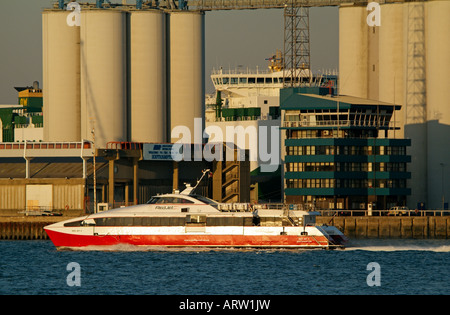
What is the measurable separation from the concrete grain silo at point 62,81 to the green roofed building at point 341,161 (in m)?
28.1

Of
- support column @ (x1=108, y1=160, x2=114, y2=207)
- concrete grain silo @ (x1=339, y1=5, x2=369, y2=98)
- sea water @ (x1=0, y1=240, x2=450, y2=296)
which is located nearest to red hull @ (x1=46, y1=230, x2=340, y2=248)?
sea water @ (x1=0, y1=240, x2=450, y2=296)

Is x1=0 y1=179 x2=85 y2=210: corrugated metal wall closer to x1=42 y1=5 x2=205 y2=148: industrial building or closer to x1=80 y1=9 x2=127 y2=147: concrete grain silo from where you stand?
A: x1=80 y1=9 x2=127 y2=147: concrete grain silo

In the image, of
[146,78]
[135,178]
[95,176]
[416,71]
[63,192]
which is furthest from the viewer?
[416,71]

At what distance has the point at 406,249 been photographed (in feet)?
305

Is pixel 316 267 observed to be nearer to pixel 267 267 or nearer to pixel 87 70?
pixel 267 267

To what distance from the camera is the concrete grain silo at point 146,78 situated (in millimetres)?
135125

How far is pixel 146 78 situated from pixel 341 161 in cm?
2847

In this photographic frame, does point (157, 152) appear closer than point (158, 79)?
Yes

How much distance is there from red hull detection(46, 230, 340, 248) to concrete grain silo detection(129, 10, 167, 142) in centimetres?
4651

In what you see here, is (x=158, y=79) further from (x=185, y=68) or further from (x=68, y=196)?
(x=68, y=196)

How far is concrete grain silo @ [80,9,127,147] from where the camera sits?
13275cm

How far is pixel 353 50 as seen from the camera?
15138 centimetres

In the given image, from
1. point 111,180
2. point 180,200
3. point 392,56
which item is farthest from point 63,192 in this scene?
point 392,56

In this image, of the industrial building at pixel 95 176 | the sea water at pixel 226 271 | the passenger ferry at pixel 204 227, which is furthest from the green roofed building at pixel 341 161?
the passenger ferry at pixel 204 227
